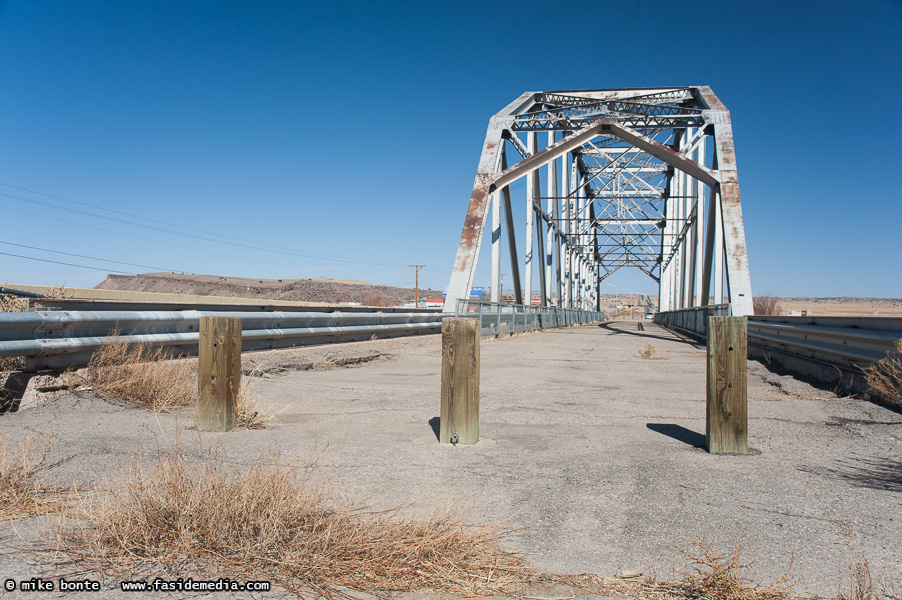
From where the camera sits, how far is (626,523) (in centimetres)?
308

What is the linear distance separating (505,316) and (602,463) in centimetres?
1558

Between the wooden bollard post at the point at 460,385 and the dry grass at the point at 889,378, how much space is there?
399 centimetres

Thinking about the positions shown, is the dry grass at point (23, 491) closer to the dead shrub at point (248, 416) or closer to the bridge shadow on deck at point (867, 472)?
the dead shrub at point (248, 416)

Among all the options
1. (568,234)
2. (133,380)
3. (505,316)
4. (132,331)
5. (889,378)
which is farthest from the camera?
(568,234)

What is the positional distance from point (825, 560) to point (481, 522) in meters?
1.47

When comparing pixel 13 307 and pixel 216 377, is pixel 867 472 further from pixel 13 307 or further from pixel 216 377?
pixel 13 307

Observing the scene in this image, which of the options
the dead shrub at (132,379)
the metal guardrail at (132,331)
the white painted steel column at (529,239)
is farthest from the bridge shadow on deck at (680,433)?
the white painted steel column at (529,239)

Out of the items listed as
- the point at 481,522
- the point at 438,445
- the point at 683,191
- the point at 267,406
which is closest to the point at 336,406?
the point at 267,406

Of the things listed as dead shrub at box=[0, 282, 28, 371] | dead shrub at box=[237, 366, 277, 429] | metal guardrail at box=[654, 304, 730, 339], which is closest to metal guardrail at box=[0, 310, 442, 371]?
dead shrub at box=[0, 282, 28, 371]

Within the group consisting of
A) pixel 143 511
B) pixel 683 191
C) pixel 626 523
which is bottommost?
pixel 626 523

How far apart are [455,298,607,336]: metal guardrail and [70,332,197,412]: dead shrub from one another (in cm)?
619

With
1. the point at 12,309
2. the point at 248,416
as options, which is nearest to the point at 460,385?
the point at 248,416

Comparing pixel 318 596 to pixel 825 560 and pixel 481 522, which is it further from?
pixel 825 560

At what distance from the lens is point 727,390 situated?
14.6 ft
